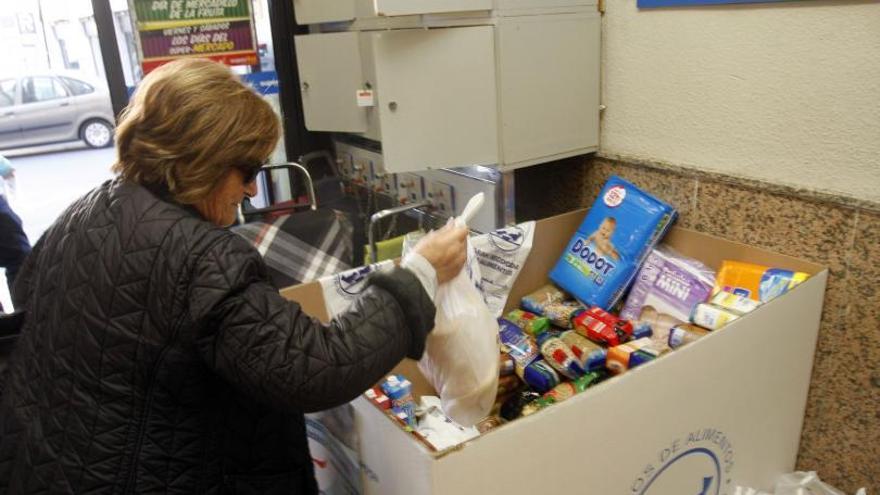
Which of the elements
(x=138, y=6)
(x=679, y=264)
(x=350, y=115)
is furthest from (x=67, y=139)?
(x=679, y=264)

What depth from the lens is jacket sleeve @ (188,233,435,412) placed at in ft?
2.45

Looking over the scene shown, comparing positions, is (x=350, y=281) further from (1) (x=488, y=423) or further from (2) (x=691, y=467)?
(2) (x=691, y=467)

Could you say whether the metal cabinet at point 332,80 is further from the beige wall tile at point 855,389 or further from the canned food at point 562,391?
the beige wall tile at point 855,389

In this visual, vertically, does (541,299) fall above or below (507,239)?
below

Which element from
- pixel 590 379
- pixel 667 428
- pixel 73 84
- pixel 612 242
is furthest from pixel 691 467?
pixel 73 84

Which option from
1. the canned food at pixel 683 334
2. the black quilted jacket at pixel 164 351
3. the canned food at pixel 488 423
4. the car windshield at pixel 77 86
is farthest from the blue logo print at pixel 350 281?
the car windshield at pixel 77 86

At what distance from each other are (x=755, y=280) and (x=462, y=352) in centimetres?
72

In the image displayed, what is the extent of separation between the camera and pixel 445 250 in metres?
0.97

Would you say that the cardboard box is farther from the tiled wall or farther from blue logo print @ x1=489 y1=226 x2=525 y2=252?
blue logo print @ x1=489 y1=226 x2=525 y2=252

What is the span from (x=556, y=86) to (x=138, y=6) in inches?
68.0

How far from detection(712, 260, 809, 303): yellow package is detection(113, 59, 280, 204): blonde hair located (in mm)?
1039

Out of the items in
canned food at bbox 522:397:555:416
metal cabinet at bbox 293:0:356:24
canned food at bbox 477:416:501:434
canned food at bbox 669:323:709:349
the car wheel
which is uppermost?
metal cabinet at bbox 293:0:356:24

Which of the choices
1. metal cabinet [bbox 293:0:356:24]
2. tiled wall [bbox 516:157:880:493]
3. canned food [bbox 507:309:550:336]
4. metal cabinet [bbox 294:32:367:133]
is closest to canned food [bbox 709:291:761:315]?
tiled wall [bbox 516:157:880:493]

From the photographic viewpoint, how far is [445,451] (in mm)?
806
